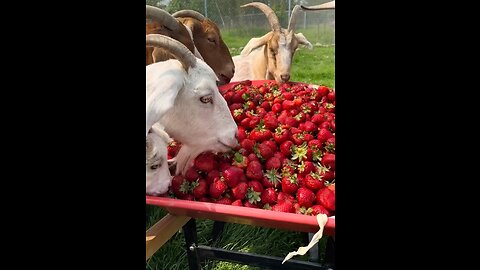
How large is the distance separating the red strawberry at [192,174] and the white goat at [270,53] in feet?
1.19

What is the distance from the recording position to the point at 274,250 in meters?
1.69

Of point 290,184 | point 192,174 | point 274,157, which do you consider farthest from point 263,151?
point 192,174

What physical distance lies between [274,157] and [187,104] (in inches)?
13.3

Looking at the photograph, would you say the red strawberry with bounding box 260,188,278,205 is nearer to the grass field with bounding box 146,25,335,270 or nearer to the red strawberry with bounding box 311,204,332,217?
the red strawberry with bounding box 311,204,332,217

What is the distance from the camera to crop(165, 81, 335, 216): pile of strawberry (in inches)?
56.8

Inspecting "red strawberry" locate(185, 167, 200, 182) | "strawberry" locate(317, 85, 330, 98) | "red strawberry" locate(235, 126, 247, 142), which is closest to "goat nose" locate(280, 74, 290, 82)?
"strawberry" locate(317, 85, 330, 98)

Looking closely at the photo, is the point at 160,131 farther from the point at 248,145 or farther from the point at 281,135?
the point at 281,135

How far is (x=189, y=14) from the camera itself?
5.11 feet

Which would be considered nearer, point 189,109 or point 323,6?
point 323,6
